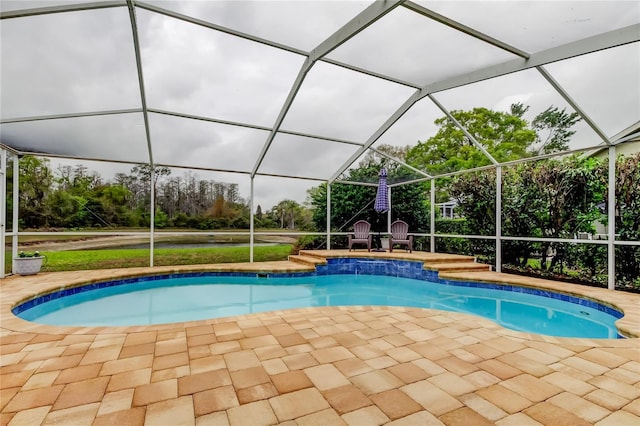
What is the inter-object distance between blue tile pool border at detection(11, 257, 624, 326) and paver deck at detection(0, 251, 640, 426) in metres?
1.87

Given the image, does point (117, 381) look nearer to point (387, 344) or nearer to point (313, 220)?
point (387, 344)

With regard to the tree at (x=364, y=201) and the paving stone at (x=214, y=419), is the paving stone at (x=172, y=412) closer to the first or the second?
the paving stone at (x=214, y=419)

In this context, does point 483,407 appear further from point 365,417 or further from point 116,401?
point 116,401

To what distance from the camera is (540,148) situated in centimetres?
664

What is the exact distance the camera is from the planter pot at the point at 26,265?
20.8 feet

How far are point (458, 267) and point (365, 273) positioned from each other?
7.56 ft

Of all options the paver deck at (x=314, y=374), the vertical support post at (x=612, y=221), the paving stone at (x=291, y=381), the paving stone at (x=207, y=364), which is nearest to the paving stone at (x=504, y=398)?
the paver deck at (x=314, y=374)

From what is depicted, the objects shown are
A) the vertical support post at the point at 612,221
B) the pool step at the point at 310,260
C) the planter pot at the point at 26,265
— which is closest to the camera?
the vertical support post at the point at 612,221

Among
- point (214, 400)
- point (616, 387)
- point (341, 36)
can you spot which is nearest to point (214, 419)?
point (214, 400)

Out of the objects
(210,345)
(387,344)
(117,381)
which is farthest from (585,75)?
(117,381)

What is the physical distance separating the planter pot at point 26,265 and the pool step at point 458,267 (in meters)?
8.48

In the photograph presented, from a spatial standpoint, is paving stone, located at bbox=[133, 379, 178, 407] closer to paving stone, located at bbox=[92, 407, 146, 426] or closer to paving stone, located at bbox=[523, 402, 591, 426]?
paving stone, located at bbox=[92, 407, 146, 426]

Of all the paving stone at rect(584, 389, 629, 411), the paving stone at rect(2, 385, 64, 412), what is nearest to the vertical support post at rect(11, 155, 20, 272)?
the paving stone at rect(2, 385, 64, 412)

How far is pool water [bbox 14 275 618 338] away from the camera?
15.3ft
